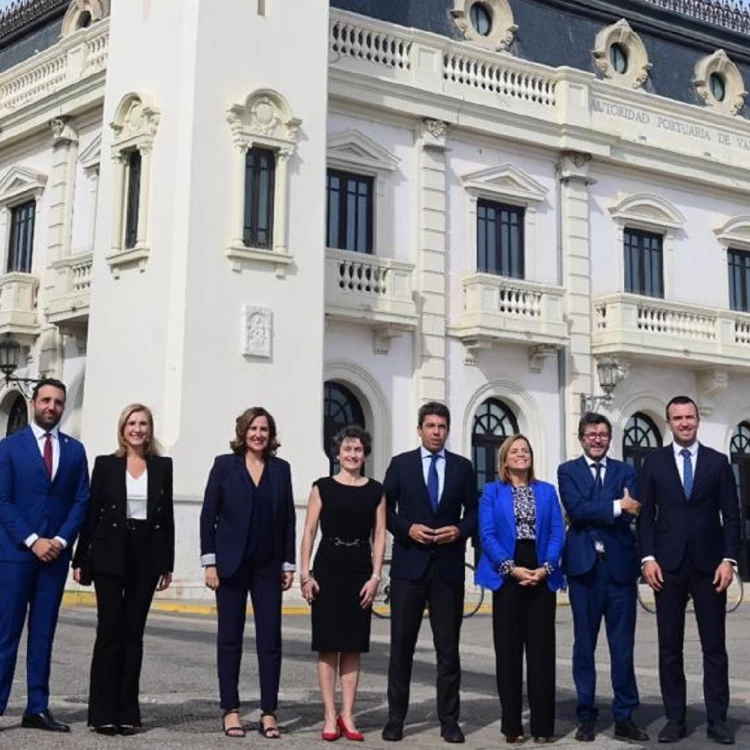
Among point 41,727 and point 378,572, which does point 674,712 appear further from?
point 41,727

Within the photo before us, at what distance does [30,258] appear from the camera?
26.2 meters

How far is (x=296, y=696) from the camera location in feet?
31.0

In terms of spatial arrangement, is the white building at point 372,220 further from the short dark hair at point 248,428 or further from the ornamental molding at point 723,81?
the short dark hair at point 248,428

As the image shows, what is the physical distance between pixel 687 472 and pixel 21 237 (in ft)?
67.6

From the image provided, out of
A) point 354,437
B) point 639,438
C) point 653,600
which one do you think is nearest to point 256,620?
point 354,437

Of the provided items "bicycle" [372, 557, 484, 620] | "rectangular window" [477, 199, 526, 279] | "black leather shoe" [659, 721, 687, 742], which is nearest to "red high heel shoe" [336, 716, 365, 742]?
"black leather shoe" [659, 721, 687, 742]

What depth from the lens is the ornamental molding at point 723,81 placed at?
3019 cm

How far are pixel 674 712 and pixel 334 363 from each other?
50.2ft

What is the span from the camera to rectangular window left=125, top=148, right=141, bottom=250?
22.1 metres

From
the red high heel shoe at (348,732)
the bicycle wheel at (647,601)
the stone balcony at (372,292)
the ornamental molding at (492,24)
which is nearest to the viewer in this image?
the red high heel shoe at (348,732)

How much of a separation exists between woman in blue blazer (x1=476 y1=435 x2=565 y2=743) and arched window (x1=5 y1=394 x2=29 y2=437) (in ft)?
62.2

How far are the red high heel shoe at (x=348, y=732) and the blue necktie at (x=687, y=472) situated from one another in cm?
260

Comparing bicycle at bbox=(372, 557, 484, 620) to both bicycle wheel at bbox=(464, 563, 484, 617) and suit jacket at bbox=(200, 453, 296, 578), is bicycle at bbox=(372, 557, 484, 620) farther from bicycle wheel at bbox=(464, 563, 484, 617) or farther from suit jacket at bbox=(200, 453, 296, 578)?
suit jacket at bbox=(200, 453, 296, 578)

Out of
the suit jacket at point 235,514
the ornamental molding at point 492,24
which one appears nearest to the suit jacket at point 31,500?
the suit jacket at point 235,514
